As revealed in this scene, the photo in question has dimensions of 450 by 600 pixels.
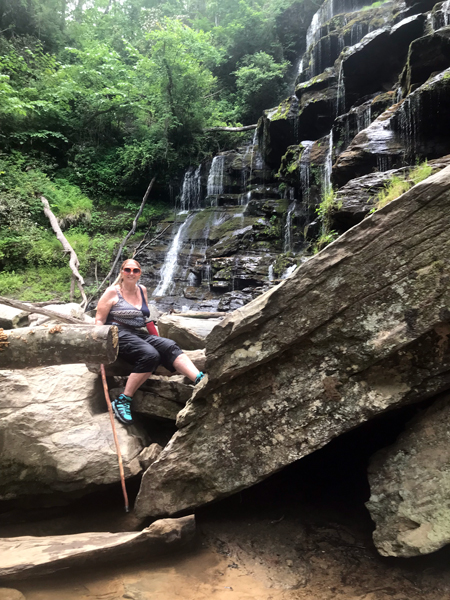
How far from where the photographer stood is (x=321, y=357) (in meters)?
2.94

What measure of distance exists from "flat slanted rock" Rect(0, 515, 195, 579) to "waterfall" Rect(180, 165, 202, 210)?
1625 centimetres

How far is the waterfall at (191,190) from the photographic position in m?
17.9

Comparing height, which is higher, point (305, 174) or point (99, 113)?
point (99, 113)

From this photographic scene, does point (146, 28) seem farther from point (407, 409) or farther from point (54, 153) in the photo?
point (407, 409)

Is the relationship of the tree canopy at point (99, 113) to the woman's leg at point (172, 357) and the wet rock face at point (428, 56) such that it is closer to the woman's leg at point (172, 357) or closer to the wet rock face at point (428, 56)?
the woman's leg at point (172, 357)

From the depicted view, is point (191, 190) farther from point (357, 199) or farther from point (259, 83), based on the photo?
point (357, 199)

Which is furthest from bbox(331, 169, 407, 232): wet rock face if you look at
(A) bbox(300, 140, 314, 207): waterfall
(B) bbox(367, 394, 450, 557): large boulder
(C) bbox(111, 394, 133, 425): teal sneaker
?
(A) bbox(300, 140, 314, 207): waterfall

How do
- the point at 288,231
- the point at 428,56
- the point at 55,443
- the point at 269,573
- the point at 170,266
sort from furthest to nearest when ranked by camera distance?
the point at 170,266 < the point at 288,231 < the point at 428,56 < the point at 55,443 < the point at 269,573

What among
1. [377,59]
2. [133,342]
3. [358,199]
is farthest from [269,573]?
[377,59]

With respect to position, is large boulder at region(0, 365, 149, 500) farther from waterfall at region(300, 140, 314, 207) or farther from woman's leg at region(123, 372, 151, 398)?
waterfall at region(300, 140, 314, 207)

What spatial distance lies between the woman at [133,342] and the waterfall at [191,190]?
46.6 ft

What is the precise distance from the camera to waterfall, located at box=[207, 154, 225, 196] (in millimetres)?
17422

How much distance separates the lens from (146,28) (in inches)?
1000

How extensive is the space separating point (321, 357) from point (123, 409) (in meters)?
2.27
